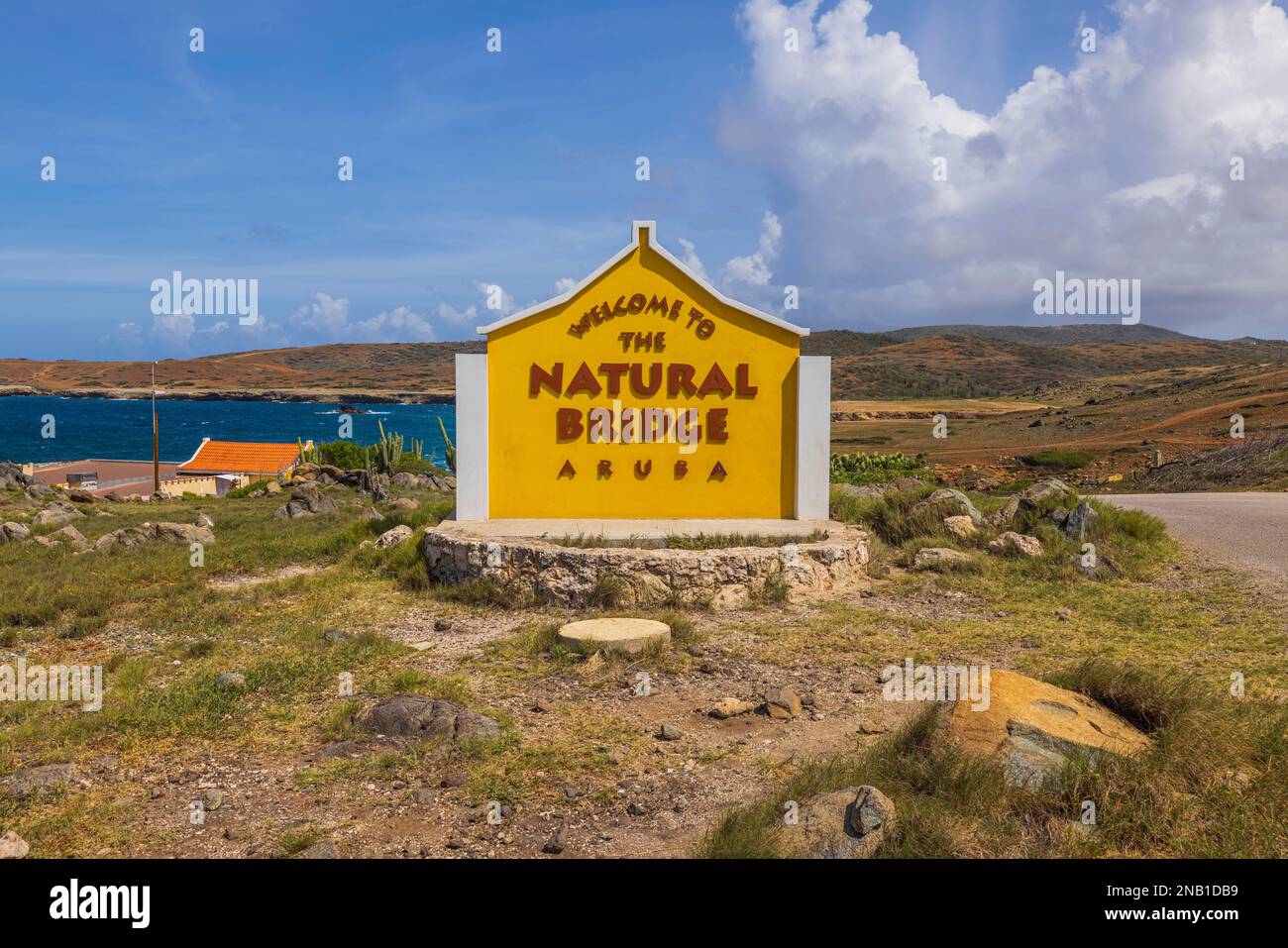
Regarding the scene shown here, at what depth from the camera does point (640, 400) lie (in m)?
13.1

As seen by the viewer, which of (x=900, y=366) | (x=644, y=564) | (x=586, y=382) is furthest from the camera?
(x=900, y=366)

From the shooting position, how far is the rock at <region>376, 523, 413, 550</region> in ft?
46.9

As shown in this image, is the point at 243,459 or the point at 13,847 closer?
the point at 13,847

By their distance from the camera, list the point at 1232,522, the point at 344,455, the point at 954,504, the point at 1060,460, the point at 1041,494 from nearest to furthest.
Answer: the point at 954,504 → the point at 1041,494 → the point at 1232,522 → the point at 1060,460 → the point at 344,455

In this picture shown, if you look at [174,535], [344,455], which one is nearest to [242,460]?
[344,455]

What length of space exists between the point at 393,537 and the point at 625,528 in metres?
4.23

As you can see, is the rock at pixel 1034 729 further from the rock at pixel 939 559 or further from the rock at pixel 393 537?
the rock at pixel 393 537

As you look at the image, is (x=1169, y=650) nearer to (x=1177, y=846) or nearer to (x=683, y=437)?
(x=1177, y=846)

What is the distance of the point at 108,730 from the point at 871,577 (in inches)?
367

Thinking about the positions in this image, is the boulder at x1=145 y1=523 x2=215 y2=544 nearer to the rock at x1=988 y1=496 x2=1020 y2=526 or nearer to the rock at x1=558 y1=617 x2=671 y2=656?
the rock at x1=558 y1=617 x2=671 y2=656

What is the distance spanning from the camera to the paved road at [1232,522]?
44.4ft

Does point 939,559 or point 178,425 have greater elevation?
point 178,425

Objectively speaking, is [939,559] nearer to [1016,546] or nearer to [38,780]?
[1016,546]
